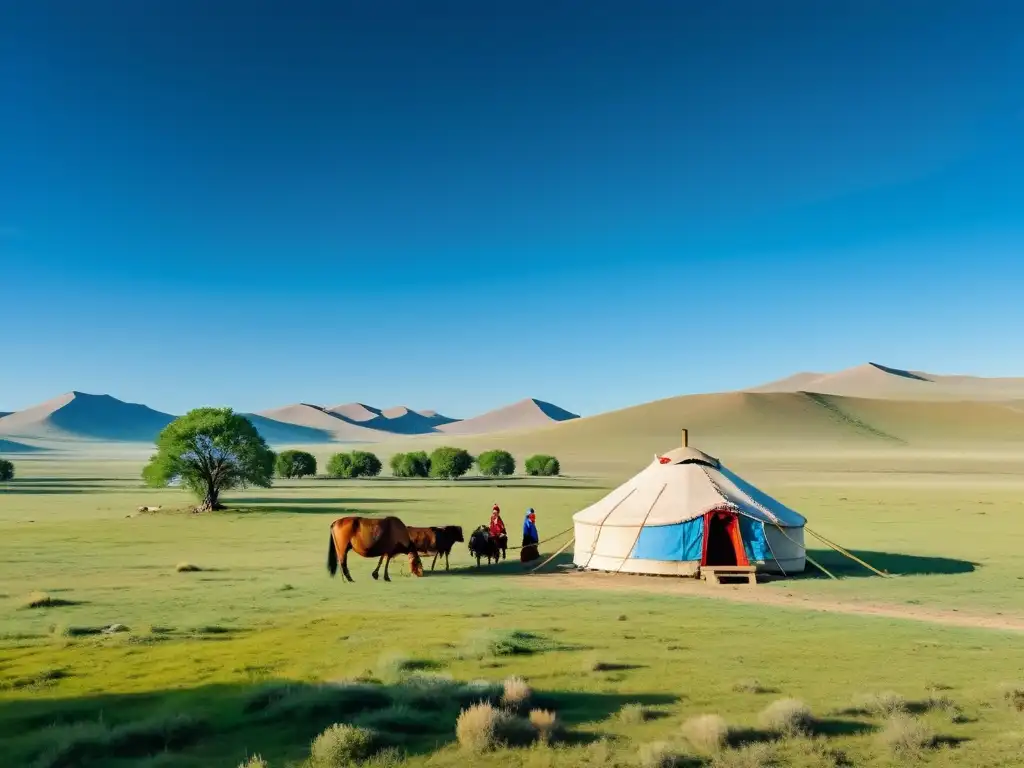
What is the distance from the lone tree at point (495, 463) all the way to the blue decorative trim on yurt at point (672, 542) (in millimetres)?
82657

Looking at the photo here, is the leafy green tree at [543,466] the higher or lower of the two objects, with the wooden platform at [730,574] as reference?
higher

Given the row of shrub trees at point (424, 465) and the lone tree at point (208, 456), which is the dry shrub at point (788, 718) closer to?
the lone tree at point (208, 456)

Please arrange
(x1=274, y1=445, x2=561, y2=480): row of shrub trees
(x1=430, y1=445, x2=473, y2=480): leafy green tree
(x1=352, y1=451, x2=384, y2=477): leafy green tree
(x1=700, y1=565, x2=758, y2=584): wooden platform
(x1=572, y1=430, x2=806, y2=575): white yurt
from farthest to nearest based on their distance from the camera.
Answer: (x1=352, y1=451, x2=384, y2=477): leafy green tree, (x1=274, y1=445, x2=561, y2=480): row of shrub trees, (x1=430, y1=445, x2=473, y2=480): leafy green tree, (x1=572, y1=430, x2=806, y2=575): white yurt, (x1=700, y1=565, x2=758, y2=584): wooden platform

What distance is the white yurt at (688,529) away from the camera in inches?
1011

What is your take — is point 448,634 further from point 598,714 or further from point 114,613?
point 114,613

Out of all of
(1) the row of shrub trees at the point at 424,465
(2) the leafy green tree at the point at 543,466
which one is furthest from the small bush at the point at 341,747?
(2) the leafy green tree at the point at 543,466

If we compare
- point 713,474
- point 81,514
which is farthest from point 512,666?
point 81,514

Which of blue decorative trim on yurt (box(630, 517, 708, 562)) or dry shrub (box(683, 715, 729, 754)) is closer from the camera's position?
dry shrub (box(683, 715, 729, 754))

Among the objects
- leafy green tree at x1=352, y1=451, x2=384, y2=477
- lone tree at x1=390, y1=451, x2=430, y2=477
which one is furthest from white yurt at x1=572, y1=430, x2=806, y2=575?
leafy green tree at x1=352, y1=451, x2=384, y2=477

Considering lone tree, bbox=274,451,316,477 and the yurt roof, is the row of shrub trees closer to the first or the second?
lone tree, bbox=274,451,316,477

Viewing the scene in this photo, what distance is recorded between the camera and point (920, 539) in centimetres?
3712

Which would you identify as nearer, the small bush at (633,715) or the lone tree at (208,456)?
the small bush at (633,715)

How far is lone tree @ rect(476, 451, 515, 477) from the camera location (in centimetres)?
10875

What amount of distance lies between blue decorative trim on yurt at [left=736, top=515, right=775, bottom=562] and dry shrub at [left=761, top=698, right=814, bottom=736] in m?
15.1
